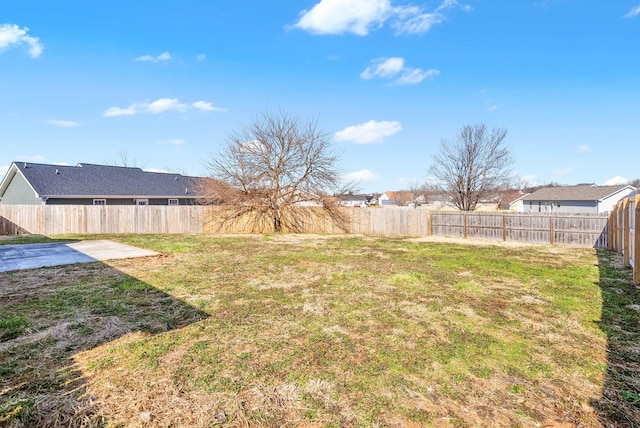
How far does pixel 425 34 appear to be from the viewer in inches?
475

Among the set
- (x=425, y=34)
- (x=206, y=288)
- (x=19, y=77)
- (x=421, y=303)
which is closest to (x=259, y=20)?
(x=425, y=34)

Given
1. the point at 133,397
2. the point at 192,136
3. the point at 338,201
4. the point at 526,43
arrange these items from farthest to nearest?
the point at 192,136
the point at 338,201
the point at 526,43
the point at 133,397

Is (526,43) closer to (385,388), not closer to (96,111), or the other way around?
(385,388)

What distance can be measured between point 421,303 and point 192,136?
2047cm

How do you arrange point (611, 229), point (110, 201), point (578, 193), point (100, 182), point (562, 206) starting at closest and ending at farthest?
point (611, 229)
point (110, 201)
point (100, 182)
point (578, 193)
point (562, 206)

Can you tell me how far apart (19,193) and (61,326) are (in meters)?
21.4

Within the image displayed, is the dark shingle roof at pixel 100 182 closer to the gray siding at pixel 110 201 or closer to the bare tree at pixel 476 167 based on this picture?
the gray siding at pixel 110 201

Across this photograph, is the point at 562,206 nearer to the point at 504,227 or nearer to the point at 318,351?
the point at 504,227

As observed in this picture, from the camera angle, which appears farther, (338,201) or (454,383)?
(338,201)

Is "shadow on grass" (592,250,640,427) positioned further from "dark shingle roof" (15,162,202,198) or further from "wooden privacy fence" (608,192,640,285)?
"dark shingle roof" (15,162,202,198)

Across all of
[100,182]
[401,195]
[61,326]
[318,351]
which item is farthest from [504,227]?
[401,195]

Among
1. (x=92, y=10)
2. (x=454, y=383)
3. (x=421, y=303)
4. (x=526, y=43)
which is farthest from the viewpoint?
(x=526, y=43)

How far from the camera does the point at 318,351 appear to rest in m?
3.07

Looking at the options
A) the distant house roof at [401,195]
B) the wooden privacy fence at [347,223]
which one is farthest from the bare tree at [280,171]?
the distant house roof at [401,195]
